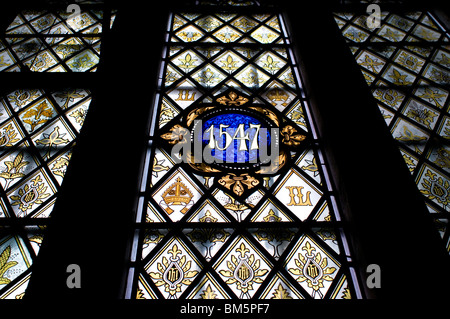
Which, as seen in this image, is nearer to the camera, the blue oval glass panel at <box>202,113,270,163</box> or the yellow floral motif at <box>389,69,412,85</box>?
the blue oval glass panel at <box>202,113,270,163</box>

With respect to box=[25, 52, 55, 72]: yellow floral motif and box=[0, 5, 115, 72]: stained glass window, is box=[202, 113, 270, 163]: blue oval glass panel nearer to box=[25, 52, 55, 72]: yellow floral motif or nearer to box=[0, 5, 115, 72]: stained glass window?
box=[0, 5, 115, 72]: stained glass window

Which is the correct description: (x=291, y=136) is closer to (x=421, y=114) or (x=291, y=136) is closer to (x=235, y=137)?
(x=235, y=137)

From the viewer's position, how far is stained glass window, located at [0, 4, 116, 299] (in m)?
2.64

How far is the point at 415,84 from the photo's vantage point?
4.08 metres

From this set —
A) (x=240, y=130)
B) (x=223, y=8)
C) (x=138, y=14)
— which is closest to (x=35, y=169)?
(x=240, y=130)

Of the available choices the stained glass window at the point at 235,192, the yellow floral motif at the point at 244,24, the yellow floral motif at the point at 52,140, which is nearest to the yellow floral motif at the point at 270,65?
the stained glass window at the point at 235,192

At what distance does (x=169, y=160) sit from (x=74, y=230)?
1.09m

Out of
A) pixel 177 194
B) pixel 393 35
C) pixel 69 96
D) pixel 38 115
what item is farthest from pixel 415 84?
pixel 38 115

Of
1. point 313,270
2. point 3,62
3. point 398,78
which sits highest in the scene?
point 3,62

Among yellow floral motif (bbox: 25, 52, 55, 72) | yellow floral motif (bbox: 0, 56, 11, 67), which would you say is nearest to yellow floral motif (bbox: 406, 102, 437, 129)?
yellow floral motif (bbox: 25, 52, 55, 72)

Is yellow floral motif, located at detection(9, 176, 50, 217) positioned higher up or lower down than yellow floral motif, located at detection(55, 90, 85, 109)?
lower down

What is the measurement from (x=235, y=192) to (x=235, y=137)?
0.61 metres

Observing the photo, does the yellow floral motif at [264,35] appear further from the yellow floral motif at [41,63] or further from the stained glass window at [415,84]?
the yellow floral motif at [41,63]

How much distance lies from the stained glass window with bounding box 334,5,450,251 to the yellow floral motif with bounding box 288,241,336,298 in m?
0.88
